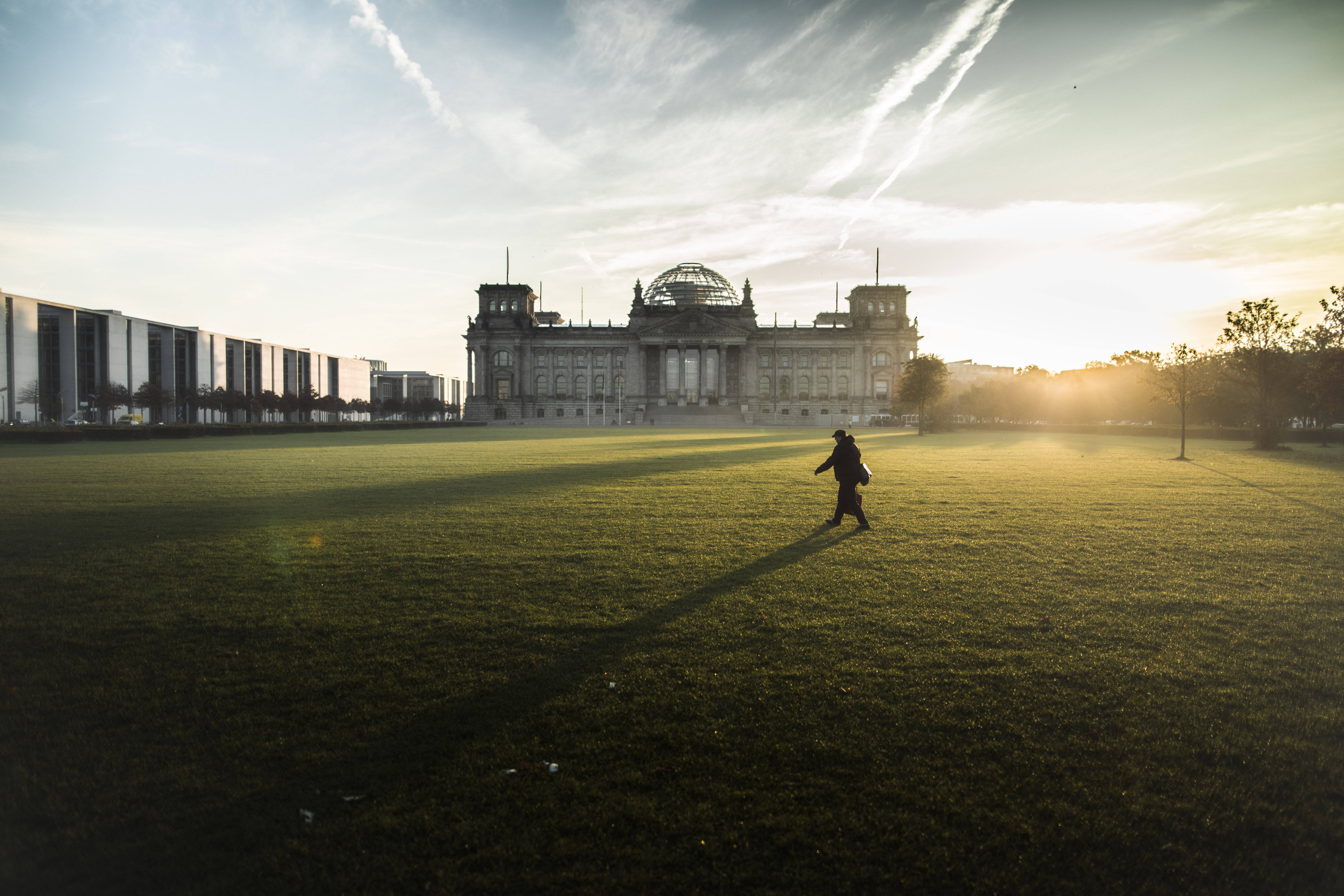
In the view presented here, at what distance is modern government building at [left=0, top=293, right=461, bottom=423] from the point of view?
2749 inches

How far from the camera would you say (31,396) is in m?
68.2

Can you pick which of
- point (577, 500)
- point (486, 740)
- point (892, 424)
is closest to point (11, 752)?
point (486, 740)

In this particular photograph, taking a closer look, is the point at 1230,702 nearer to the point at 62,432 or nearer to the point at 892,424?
the point at 62,432

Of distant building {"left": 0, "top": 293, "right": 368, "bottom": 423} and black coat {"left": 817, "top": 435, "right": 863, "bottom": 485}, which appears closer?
black coat {"left": 817, "top": 435, "right": 863, "bottom": 485}

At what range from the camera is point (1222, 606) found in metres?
7.15

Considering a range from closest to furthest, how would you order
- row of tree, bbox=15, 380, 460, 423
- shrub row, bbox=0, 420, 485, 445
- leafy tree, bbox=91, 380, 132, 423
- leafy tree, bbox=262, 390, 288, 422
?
shrub row, bbox=0, 420, 485, 445, leafy tree, bbox=91, 380, 132, 423, row of tree, bbox=15, 380, 460, 423, leafy tree, bbox=262, 390, 288, 422

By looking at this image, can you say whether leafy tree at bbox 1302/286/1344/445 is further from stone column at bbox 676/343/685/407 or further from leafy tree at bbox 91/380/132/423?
leafy tree at bbox 91/380/132/423

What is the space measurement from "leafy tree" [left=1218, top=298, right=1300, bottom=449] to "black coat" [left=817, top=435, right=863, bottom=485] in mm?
32638

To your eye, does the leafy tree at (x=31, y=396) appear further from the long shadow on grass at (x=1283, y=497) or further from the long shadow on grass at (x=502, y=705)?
the long shadow on grass at (x=1283, y=497)

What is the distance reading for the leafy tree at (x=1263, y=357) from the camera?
32.1 m

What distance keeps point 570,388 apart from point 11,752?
104 meters

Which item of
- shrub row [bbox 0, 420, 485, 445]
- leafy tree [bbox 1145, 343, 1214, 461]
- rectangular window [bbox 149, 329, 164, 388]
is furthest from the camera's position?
rectangular window [bbox 149, 329, 164, 388]

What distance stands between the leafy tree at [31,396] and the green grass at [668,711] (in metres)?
80.4

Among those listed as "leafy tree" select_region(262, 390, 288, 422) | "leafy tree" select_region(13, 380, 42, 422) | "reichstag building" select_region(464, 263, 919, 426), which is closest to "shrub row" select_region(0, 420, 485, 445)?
"leafy tree" select_region(262, 390, 288, 422)
